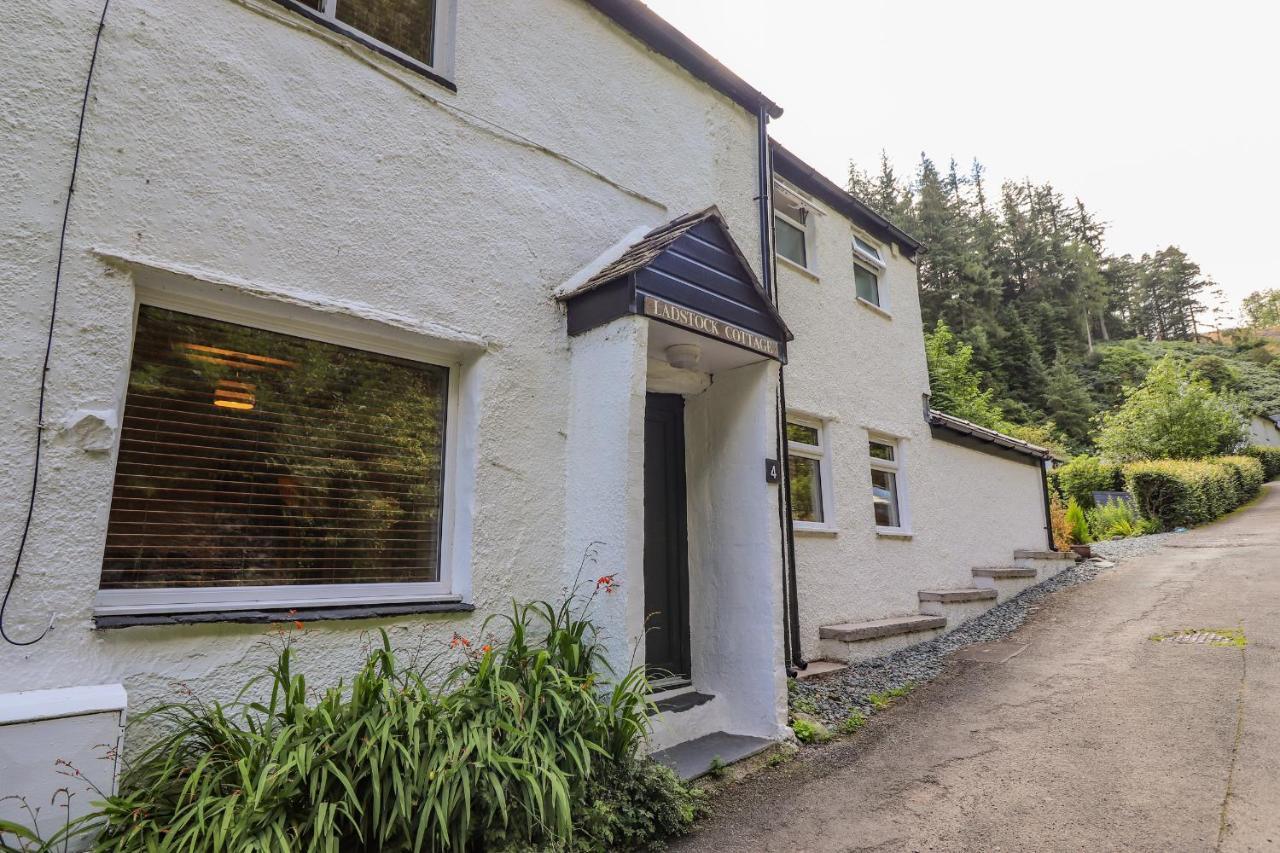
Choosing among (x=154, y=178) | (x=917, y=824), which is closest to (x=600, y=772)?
(x=917, y=824)

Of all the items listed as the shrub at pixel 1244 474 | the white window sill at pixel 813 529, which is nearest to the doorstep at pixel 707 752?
the white window sill at pixel 813 529

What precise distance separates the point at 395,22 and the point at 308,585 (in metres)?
3.61

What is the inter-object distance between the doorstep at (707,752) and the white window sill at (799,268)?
501 cm

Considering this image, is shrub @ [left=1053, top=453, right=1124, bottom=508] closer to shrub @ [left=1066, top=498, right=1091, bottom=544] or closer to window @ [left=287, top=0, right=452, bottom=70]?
shrub @ [left=1066, top=498, right=1091, bottom=544]

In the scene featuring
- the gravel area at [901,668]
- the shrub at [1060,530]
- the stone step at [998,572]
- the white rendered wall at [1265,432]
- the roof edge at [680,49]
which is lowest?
the gravel area at [901,668]

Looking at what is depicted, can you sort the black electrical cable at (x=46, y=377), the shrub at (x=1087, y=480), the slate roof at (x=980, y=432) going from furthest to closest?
the shrub at (x=1087, y=480) → the slate roof at (x=980, y=432) → the black electrical cable at (x=46, y=377)

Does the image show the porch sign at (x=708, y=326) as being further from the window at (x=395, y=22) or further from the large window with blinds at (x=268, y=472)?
the window at (x=395, y=22)

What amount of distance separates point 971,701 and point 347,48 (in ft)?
21.9

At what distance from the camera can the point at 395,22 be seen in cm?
421

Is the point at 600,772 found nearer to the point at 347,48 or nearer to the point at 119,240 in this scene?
the point at 119,240

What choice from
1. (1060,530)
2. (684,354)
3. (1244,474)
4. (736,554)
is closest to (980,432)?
(1060,530)

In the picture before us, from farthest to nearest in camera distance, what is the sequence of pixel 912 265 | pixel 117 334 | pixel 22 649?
pixel 912 265 → pixel 117 334 → pixel 22 649

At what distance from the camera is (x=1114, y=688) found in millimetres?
5312

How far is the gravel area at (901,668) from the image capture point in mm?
5359
